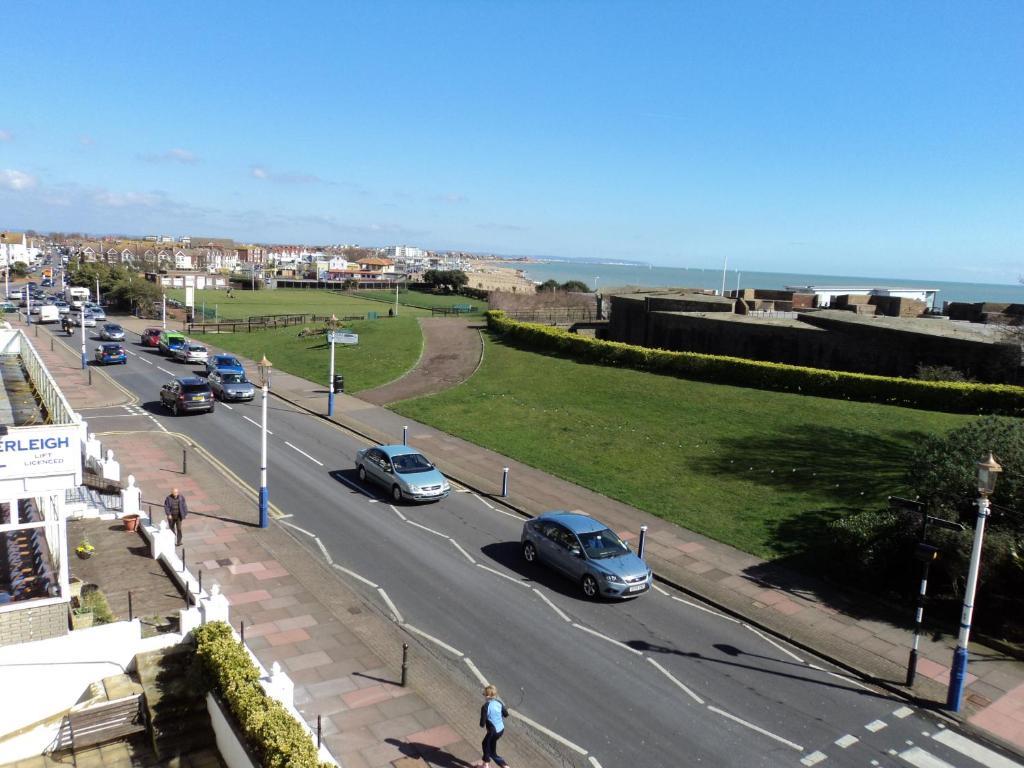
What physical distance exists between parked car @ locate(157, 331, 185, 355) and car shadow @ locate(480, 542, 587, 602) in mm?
39060

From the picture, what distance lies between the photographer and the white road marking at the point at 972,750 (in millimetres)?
11211

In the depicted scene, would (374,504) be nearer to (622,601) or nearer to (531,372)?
(622,601)

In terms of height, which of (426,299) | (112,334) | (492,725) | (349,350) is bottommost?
(492,725)

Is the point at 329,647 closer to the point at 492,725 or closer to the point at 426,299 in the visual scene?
the point at 492,725

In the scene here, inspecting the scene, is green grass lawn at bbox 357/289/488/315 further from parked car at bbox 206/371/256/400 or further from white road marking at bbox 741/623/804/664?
white road marking at bbox 741/623/804/664

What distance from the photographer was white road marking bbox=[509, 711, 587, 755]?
36.7 feet

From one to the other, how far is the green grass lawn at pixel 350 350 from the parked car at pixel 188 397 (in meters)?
8.66

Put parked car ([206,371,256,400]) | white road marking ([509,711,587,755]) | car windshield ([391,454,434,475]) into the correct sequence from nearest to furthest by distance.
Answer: white road marking ([509,711,587,755]) < car windshield ([391,454,434,475]) < parked car ([206,371,256,400])

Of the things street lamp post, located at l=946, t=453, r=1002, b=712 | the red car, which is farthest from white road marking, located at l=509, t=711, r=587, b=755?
the red car

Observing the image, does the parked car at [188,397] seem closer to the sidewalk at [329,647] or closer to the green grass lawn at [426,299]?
the sidewalk at [329,647]

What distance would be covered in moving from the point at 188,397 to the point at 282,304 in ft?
223

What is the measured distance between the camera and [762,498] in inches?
871

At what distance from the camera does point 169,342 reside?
51.1 meters

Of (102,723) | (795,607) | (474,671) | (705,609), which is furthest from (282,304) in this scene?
(102,723)
